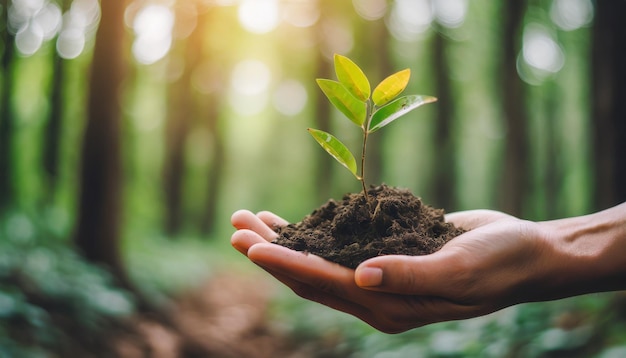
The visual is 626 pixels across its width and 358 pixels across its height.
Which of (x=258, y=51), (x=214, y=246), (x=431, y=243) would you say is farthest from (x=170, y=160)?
(x=431, y=243)

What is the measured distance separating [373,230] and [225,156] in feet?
54.3

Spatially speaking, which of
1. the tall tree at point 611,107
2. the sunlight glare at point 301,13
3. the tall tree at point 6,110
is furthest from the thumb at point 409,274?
the sunlight glare at point 301,13

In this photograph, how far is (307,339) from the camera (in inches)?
219

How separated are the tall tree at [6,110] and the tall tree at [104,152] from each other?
1697 mm

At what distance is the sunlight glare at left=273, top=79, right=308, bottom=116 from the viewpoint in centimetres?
1895

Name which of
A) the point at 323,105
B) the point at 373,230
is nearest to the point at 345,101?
the point at 373,230

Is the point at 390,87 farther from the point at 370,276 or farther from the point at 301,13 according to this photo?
the point at 301,13

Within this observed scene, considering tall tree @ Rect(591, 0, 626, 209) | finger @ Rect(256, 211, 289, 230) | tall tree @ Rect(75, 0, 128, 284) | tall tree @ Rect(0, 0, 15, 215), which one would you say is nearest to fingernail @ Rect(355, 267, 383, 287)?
finger @ Rect(256, 211, 289, 230)

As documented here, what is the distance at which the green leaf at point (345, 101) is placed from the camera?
1.92 metres

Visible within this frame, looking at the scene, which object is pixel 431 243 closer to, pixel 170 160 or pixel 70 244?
pixel 70 244

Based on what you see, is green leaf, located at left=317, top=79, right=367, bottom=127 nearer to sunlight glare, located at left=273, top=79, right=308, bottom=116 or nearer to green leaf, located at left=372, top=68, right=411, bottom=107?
green leaf, located at left=372, top=68, right=411, bottom=107

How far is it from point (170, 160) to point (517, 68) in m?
11.0

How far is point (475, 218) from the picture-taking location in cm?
257

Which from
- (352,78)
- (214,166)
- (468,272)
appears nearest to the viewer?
(468,272)
